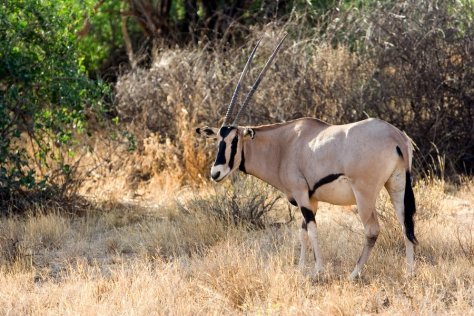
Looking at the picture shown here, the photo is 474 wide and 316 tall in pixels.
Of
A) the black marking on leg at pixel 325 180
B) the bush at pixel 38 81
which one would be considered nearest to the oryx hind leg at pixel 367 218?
the black marking on leg at pixel 325 180

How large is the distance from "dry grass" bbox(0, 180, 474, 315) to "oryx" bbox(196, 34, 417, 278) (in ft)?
1.56

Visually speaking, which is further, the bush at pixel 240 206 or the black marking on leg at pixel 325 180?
the bush at pixel 240 206

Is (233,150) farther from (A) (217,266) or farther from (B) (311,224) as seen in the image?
(A) (217,266)

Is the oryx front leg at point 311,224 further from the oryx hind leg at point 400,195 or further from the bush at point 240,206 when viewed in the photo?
the bush at point 240,206

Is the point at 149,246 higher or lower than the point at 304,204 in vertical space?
lower

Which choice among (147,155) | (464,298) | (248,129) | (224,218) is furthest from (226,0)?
(464,298)

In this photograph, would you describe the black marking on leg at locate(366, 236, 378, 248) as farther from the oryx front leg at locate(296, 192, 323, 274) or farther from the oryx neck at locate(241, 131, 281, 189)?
the oryx neck at locate(241, 131, 281, 189)

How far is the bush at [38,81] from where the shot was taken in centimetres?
1038

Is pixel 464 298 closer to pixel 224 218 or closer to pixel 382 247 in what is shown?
pixel 382 247

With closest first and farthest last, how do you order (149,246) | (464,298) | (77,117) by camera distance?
(464,298) < (149,246) < (77,117)

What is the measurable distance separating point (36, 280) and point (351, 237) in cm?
328

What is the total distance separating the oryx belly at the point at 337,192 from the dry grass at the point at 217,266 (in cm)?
63

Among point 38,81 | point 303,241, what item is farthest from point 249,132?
point 38,81

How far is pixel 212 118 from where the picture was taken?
40.5 feet
